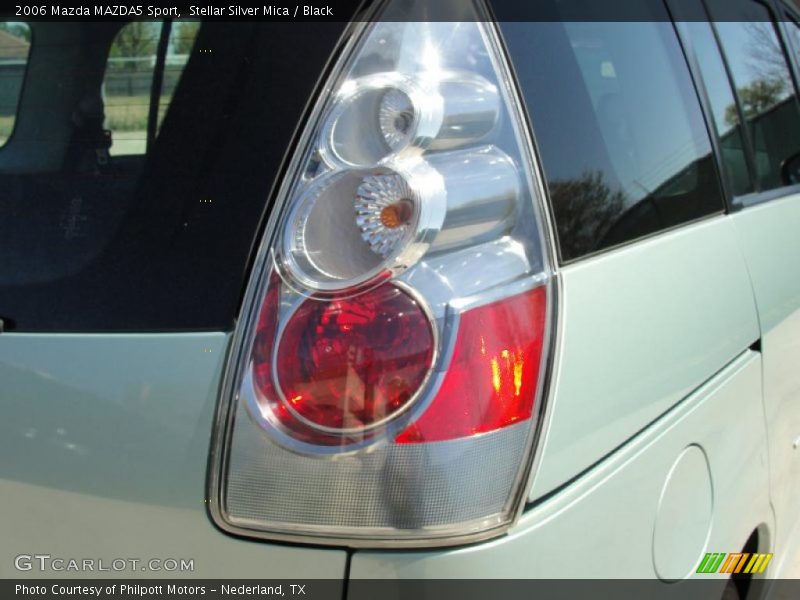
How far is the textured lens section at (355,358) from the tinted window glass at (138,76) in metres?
0.42

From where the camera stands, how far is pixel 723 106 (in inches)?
85.3

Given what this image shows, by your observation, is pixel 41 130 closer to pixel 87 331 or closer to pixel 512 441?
pixel 87 331

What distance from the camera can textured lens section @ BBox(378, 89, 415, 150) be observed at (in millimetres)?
1167

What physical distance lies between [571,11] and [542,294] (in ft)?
1.91

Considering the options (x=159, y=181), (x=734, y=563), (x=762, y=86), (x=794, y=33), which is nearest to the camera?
(x=159, y=181)

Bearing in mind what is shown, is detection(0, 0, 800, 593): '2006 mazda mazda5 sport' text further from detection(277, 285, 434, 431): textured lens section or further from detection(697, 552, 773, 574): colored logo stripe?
detection(697, 552, 773, 574): colored logo stripe

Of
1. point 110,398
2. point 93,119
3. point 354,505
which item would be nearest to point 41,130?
point 93,119

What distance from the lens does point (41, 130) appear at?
1461 millimetres

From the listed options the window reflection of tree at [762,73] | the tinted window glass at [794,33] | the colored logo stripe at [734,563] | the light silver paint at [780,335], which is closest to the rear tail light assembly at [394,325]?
the colored logo stripe at [734,563]

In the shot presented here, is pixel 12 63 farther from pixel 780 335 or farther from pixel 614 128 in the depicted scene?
pixel 780 335

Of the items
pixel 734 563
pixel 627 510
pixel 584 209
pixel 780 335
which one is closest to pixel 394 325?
pixel 584 209

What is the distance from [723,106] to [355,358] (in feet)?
4.80

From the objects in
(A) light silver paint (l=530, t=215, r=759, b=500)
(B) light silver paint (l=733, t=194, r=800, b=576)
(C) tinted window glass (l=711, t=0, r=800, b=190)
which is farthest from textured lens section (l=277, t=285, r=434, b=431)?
(C) tinted window glass (l=711, t=0, r=800, b=190)

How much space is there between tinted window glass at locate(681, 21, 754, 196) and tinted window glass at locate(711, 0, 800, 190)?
33 millimetres
